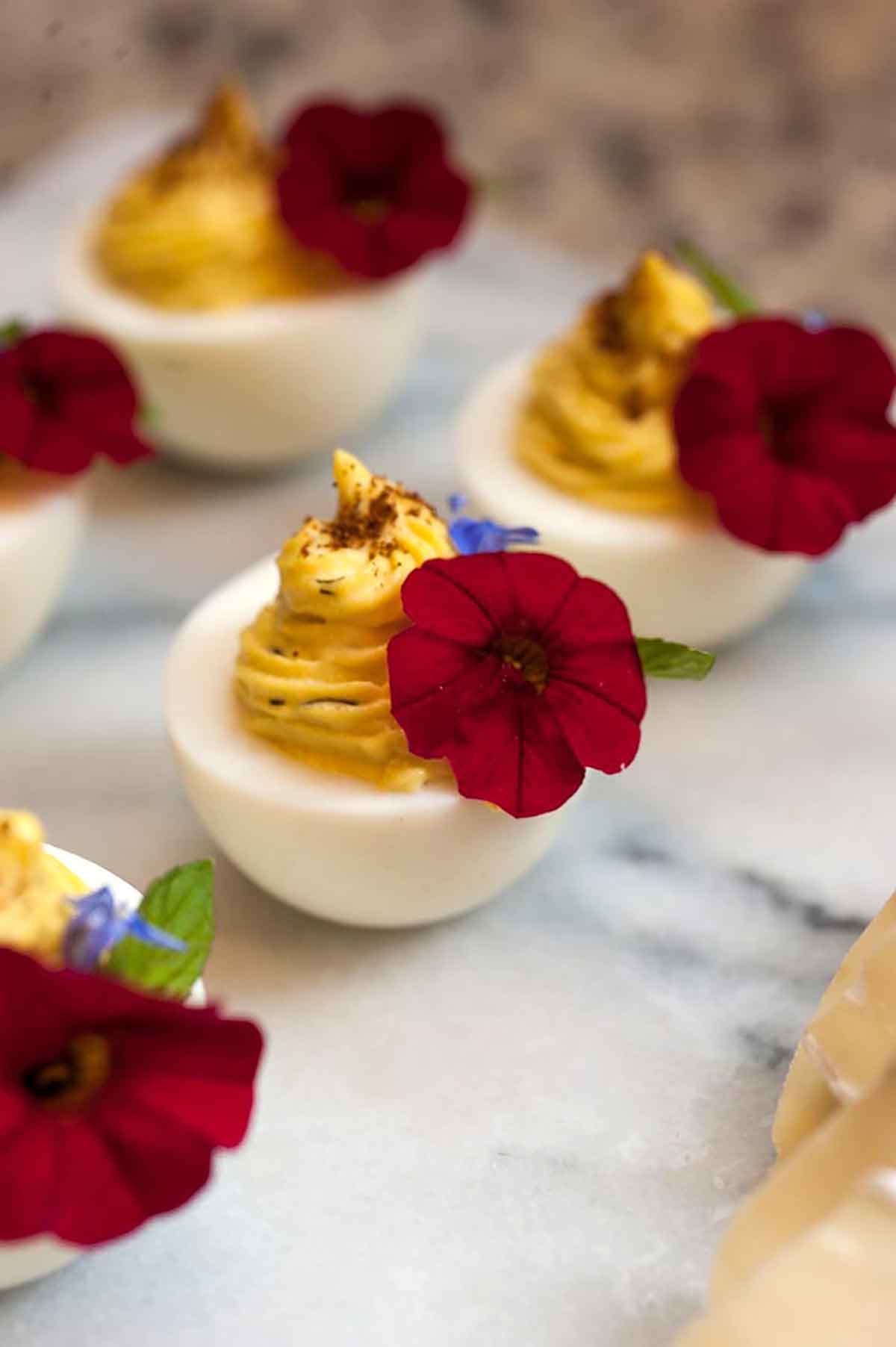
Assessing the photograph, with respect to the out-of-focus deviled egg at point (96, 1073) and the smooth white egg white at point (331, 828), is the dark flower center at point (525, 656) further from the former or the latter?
the out-of-focus deviled egg at point (96, 1073)

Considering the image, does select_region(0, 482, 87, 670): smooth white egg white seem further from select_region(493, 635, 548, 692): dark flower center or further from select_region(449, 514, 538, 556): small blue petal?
select_region(493, 635, 548, 692): dark flower center

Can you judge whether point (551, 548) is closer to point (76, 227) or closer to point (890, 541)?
point (890, 541)

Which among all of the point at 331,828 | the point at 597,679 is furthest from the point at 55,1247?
the point at 597,679

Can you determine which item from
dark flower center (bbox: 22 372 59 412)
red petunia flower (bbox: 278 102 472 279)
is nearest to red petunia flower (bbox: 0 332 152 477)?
dark flower center (bbox: 22 372 59 412)

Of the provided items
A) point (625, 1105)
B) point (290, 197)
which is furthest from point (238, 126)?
point (625, 1105)

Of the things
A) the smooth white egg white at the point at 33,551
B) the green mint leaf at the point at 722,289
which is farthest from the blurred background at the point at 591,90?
the smooth white egg white at the point at 33,551

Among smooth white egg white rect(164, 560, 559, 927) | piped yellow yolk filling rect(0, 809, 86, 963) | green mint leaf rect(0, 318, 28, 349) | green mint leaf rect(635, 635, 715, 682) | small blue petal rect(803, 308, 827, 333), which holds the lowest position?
smooth white egg white rect(164, 560, 559, 927)
